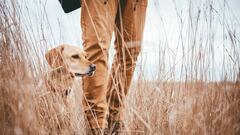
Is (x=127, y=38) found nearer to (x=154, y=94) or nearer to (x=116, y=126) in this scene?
(x=154, y=94)

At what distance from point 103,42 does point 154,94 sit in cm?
44

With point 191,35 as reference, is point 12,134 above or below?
below

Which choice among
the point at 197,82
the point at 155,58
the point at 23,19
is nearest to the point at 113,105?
the point at 155,58

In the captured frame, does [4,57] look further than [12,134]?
Yes

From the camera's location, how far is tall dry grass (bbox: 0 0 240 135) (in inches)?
39.1

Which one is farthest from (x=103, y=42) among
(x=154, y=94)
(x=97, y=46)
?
(x=154, y=94)

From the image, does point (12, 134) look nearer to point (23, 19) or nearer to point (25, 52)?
point (25, 52)

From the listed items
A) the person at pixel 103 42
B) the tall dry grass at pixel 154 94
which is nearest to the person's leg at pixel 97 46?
the person at pixel 103 42

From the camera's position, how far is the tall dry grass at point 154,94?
99 centimetres

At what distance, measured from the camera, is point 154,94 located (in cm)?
180

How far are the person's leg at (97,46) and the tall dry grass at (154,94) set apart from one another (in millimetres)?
114

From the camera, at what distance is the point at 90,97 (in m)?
1.63

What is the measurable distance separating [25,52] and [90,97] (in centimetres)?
57

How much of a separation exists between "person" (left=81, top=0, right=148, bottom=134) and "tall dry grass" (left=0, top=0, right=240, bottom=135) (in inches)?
4.2
